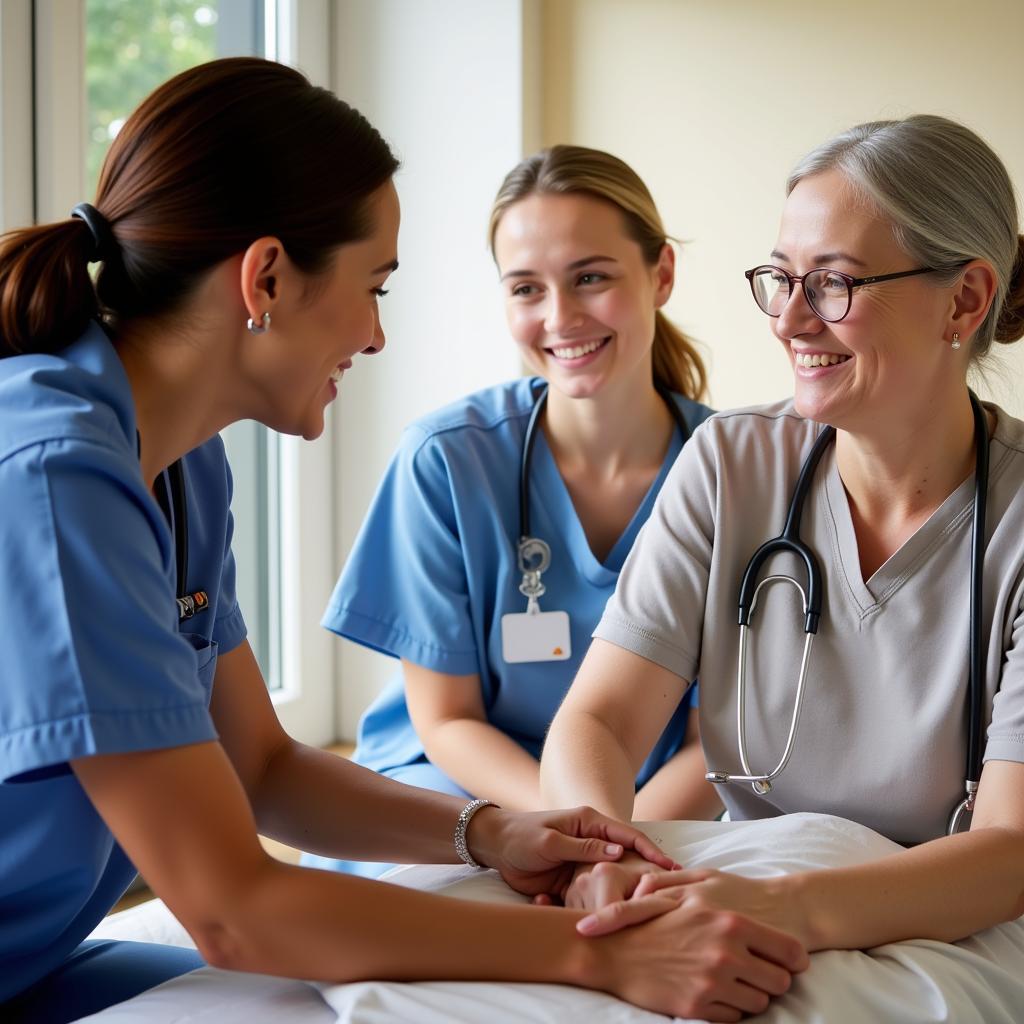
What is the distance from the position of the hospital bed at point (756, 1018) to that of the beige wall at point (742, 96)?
5.72 ft

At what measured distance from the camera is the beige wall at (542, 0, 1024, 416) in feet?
8.95

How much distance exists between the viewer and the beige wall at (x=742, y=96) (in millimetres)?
2729

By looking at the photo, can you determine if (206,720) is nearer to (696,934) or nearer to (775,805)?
(696,934)

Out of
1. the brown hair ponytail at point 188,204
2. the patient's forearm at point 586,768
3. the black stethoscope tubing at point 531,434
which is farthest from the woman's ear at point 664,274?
the brown hair ponytail at point 188,204

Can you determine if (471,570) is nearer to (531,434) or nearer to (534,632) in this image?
(534,632)

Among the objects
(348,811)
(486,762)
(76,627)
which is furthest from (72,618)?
(486,762)

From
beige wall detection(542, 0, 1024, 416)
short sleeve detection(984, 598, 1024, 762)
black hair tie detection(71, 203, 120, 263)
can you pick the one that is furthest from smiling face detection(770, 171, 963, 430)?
beige wall detection(542, 0, 1024, 416)

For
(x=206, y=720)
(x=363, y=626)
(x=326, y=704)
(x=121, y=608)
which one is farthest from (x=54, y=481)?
(x=326, y=704)

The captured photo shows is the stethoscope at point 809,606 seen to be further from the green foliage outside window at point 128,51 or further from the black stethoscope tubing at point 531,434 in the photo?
the green foliage outside window at point 128,51

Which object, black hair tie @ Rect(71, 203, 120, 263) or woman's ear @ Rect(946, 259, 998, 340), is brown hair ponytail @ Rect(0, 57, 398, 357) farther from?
woman's ear @ Rect(946, 259, 998, 340)

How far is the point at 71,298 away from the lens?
1.09 m

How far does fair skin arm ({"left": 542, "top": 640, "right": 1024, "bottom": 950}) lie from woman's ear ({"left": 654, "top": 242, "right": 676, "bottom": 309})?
3.39ft

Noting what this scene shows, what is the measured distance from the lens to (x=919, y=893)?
1.16m

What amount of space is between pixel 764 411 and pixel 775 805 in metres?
0.49
